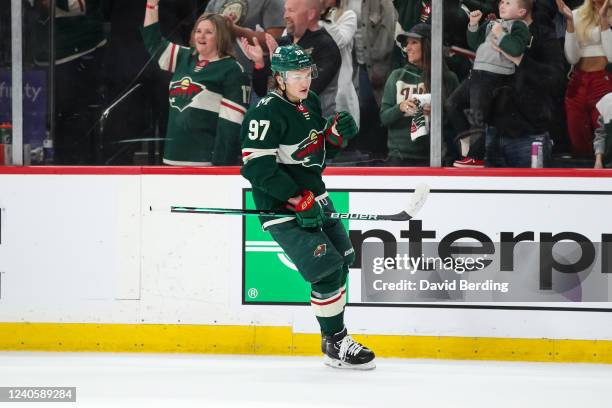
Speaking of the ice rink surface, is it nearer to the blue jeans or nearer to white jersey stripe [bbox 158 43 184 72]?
the blue jeans

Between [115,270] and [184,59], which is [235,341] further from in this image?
[184,59]

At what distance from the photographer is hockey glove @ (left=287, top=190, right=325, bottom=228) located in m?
4.48

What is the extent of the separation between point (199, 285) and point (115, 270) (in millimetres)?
397

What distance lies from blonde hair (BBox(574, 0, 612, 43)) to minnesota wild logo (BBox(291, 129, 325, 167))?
1286 millimetres

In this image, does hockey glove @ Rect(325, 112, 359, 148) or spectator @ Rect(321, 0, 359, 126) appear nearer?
hockey glove @ Rect(325, 112, 359, 148)

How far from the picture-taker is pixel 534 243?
498cm

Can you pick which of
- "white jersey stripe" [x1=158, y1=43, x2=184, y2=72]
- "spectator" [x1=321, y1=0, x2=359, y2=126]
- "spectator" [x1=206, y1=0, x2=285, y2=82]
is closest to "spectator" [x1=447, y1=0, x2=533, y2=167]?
"spectator" [x1=321, y1=0, x2=359, y2=126]

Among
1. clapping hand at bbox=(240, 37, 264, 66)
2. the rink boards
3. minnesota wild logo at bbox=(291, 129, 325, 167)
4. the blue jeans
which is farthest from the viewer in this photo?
clapping hand at bbox=(240, 37, 264, 66)

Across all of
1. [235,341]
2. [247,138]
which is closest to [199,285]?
[235,341]

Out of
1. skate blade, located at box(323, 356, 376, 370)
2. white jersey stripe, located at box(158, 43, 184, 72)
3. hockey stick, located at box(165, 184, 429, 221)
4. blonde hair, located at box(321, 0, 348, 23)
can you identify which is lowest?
skate blade, located at box(323, 356, 376, 370)

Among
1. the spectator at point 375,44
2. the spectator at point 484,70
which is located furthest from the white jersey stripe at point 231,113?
the spectator at point 484,70

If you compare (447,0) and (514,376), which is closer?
(514,376)

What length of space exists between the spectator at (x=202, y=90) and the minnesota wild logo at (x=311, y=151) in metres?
0.75

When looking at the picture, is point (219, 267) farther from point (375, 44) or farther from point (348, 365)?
point (375, 44)
